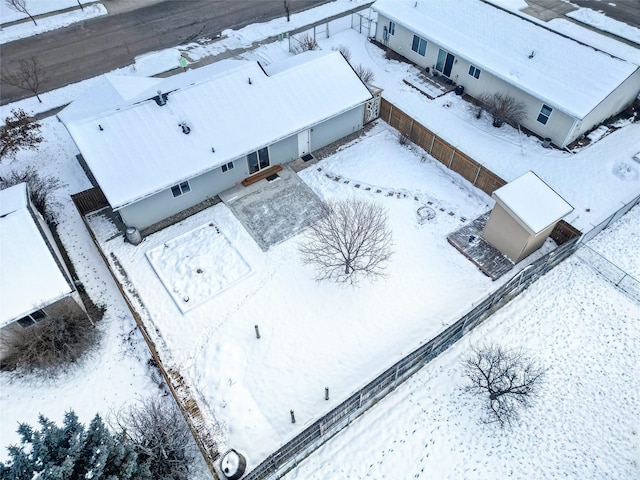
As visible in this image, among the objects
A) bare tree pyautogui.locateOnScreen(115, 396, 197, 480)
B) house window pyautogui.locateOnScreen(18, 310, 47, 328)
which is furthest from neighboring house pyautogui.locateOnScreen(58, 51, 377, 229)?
bare tree pyautogui.locateOnScreen(115, 396, 197, 480)

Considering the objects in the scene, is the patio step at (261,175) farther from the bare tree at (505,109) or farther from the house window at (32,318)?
the bare tree at (505,109)

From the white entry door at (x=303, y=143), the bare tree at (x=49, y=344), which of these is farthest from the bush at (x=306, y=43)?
the bare tree at (x=49, y=344)

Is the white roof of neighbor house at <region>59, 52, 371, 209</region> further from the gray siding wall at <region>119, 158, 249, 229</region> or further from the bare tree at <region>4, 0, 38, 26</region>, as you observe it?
the bare tree at <region>4, 0, 38, 26</region>

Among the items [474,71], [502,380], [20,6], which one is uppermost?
[20,6]

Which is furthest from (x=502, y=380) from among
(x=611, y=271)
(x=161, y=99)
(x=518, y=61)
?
(x=161, y=99)

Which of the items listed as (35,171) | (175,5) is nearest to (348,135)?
(35,171)

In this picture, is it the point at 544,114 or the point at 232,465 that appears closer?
the point at 232,465

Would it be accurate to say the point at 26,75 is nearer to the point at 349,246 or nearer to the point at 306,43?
the point at 306,43
